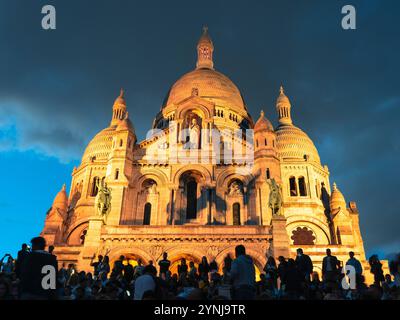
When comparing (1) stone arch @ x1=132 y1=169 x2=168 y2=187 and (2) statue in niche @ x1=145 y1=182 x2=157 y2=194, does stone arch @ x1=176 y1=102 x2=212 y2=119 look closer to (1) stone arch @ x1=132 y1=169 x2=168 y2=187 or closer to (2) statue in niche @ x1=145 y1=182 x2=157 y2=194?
(1) stone arch @ x1=132 y1=169 x2=168 y2=187

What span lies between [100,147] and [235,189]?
20.8 metres

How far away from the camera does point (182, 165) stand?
122 ft

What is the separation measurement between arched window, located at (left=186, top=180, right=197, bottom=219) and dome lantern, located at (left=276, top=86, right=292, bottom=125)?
22.6 m

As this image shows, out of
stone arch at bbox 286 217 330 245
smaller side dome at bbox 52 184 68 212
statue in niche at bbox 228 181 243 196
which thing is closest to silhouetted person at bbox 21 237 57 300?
statue in niche at bbox 228 181 243 196

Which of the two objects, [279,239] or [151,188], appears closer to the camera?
[279,239]

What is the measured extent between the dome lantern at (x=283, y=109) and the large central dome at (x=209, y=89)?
233 inches

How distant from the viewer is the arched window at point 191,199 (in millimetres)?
36031

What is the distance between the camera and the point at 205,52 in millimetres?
65812

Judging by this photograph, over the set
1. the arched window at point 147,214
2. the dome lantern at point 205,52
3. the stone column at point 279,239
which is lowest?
the stone column at point 279,239

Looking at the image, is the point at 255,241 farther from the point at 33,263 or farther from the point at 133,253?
the point at 33,263

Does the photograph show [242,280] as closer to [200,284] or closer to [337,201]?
[200,284]

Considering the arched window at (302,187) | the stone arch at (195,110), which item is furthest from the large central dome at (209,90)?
the arched window at (302,187)

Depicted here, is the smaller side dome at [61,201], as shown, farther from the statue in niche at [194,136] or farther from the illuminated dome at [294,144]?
the illuminated dome at [294,144]

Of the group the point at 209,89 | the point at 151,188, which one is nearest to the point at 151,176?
the point at 151,188
